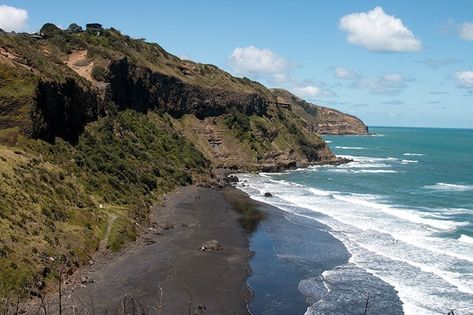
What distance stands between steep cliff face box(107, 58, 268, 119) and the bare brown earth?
1703 inches

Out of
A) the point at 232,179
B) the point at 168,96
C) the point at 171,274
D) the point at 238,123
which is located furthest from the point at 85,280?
the point at 238,123

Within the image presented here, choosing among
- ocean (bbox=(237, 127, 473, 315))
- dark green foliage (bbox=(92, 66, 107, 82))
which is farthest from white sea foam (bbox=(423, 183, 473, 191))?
dark green foliage (bbox=(92, 66, 107, 82))

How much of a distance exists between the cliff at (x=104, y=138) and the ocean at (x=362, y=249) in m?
13.9

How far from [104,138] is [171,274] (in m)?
39.4

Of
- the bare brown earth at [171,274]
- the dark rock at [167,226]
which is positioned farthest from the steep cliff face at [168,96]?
the bare brown earth at [171,274]

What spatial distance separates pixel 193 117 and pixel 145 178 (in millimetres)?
49315

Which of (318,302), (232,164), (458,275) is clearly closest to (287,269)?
(318,302)

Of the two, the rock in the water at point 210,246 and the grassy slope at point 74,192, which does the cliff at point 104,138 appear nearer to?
the grassy slope at point 74,192

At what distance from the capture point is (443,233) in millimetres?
53156

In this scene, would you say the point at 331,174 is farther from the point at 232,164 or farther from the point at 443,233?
the point at 443,233

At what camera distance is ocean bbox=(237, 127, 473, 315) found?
34.1 m

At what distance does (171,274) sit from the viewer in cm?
3759

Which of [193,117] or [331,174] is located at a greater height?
[193,117]

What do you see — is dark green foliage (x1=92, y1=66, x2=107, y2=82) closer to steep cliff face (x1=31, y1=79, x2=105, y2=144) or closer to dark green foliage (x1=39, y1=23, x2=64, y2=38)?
steep cliff face (x1=31, y1=79, x2=105, y2=144)
